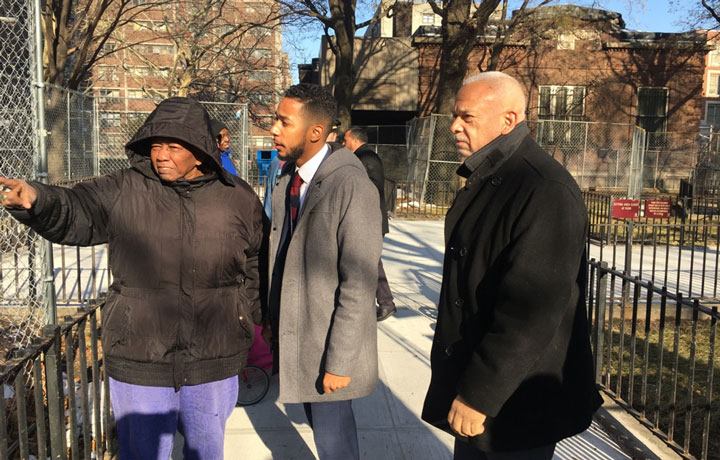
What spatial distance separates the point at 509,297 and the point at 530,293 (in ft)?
0.22

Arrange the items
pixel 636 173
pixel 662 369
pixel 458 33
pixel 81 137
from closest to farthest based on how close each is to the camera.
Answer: pixel 662 369, pixel 81 137, pixel 458 33, pixel 636 173

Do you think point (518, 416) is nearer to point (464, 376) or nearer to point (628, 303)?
point (464, 376)

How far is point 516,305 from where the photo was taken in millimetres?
1920

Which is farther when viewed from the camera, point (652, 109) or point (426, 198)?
point (652, 109)

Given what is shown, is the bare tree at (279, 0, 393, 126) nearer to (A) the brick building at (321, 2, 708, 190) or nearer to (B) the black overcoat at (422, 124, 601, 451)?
(A) the brick building at (321, 2, 708, 190)

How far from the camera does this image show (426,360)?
5.22 metres

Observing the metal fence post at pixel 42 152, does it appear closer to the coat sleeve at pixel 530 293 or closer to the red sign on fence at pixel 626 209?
the coat sleeve at pixel 530 293

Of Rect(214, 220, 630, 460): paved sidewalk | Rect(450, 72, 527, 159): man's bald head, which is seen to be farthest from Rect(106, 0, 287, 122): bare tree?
Rect(450, 72, 527, 159): man's bald head

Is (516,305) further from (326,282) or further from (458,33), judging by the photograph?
(458,33)

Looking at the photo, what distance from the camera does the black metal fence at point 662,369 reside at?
3.67 m

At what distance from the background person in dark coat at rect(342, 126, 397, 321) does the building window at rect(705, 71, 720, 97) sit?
249ft

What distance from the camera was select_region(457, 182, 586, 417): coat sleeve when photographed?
6.27 feet

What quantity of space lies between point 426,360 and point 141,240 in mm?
3244

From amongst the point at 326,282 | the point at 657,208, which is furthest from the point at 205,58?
the point at 326,282
